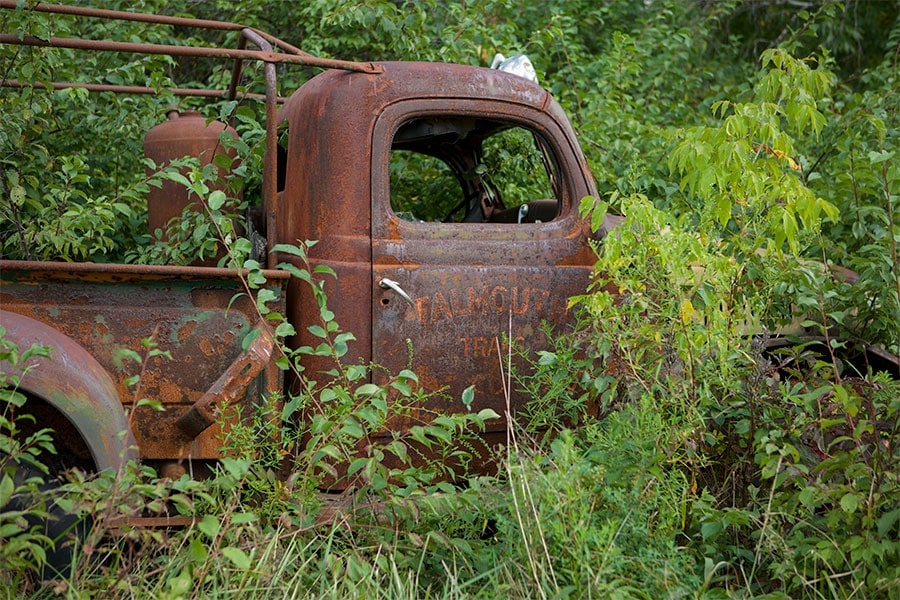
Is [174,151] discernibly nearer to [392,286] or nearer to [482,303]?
[392,286]

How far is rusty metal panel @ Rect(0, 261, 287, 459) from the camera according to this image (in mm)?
3004

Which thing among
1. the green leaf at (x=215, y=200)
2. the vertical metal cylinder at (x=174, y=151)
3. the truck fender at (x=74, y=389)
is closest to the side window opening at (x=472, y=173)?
the vertical metal cylinder at (x=174, y=151)

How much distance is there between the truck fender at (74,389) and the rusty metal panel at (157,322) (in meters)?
0.10

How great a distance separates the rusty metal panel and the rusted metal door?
0.44 meters

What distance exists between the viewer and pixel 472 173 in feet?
14.5

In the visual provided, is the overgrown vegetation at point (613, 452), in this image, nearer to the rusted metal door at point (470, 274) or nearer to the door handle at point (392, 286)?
the rusted metal door at point (470, 274)

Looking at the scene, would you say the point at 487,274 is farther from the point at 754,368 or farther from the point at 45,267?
the point at 45,267

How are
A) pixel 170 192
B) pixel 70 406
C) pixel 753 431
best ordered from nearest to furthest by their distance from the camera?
pixel 70 406 < pixel 753 431 < pixel 170 192

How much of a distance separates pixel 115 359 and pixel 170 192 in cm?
107

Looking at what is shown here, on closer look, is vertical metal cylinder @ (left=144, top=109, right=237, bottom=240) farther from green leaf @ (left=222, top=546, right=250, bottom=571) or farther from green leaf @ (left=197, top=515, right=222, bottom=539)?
green leaf @ (left=222, top=546, right=250, bottom=571)

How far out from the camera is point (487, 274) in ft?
11.6

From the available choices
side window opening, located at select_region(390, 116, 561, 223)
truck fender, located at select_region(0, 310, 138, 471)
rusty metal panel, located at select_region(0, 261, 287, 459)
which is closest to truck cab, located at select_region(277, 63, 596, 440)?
side window opening, located at select_region(390, 116, 561, 223)

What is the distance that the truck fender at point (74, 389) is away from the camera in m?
2.83

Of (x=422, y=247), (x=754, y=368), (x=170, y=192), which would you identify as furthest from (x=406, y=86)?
(x=754, y=368)
